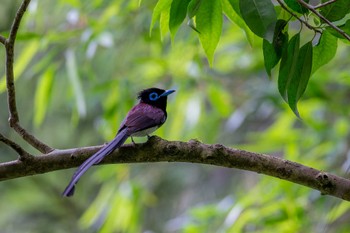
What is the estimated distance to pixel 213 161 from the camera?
5.88ft

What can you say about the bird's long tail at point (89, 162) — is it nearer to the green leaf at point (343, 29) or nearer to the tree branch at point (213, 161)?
the tree branch at point (213, 161)

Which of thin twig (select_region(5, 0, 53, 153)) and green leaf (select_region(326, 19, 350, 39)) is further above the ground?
green leaf (select_region(326, 19, 350, 39))

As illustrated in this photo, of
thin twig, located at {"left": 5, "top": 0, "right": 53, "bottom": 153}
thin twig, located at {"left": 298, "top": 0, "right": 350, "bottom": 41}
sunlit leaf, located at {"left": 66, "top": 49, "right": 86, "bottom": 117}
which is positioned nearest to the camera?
thin twig, located at {"left": 298, "top": 0, "right": 350, "bottom": 41}

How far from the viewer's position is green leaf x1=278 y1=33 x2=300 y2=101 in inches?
62.4

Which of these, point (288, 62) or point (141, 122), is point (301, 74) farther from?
point (141, 122)

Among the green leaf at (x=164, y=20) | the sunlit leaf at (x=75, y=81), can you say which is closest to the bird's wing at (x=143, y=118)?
the green leaf at (x=164, y=20)

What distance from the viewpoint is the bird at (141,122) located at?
1764 mm

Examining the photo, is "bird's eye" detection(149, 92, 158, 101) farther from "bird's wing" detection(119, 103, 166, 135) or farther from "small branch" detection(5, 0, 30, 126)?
"small branch" detection(5, 0, 30, 126)

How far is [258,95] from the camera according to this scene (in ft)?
13.1

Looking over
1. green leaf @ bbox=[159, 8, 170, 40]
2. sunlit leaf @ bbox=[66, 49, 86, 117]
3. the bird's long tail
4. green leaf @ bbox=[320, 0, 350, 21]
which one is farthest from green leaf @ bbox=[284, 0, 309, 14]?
sunlit leaf @ bbox=[66, 49, 86, 117]

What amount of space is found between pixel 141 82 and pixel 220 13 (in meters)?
2.36

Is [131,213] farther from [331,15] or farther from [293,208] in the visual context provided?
[331,15]

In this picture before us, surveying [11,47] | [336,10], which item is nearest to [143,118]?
[11,47]

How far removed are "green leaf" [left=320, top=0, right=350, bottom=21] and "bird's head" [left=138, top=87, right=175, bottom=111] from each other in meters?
1.20
